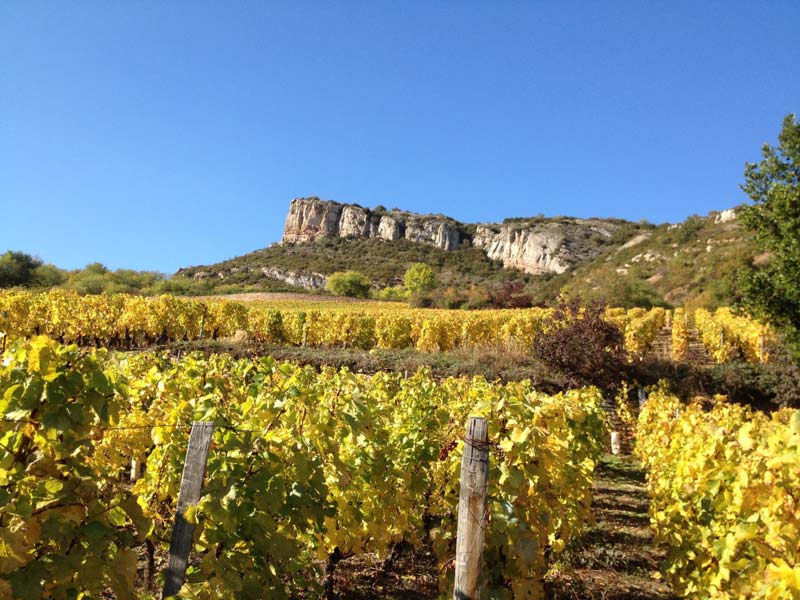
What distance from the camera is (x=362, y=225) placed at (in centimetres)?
11738

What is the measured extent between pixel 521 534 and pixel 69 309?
66.8 feet

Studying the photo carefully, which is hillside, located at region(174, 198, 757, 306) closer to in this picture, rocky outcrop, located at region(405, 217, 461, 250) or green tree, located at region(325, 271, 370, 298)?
rocky outcrop, located at region(405, 217, 461, 250)

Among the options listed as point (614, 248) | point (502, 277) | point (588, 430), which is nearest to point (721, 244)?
point (614, 248)

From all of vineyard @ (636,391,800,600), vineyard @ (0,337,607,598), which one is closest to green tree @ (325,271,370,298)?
vineyard @ (636,391,800,600)

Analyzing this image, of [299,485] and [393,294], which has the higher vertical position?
[393,294]

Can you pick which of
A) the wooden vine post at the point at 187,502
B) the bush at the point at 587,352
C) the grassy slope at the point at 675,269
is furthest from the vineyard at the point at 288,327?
the wooden vine post at the point at 187,502

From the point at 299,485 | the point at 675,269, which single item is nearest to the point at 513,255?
the point at 675,269

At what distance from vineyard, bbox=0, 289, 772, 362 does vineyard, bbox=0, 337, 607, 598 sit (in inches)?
618

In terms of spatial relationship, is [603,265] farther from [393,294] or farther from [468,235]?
[468,235]

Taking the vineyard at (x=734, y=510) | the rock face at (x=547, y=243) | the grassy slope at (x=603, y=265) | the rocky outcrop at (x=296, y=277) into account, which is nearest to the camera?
the vineyard at (x=734, y=510)

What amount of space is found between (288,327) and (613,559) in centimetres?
1930

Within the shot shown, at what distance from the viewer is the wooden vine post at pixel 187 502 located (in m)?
2.05

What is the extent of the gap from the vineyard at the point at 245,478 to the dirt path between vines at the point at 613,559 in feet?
1.47

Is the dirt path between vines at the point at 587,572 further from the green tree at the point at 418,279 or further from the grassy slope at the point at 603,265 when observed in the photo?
the green tree at the point at 418,279
